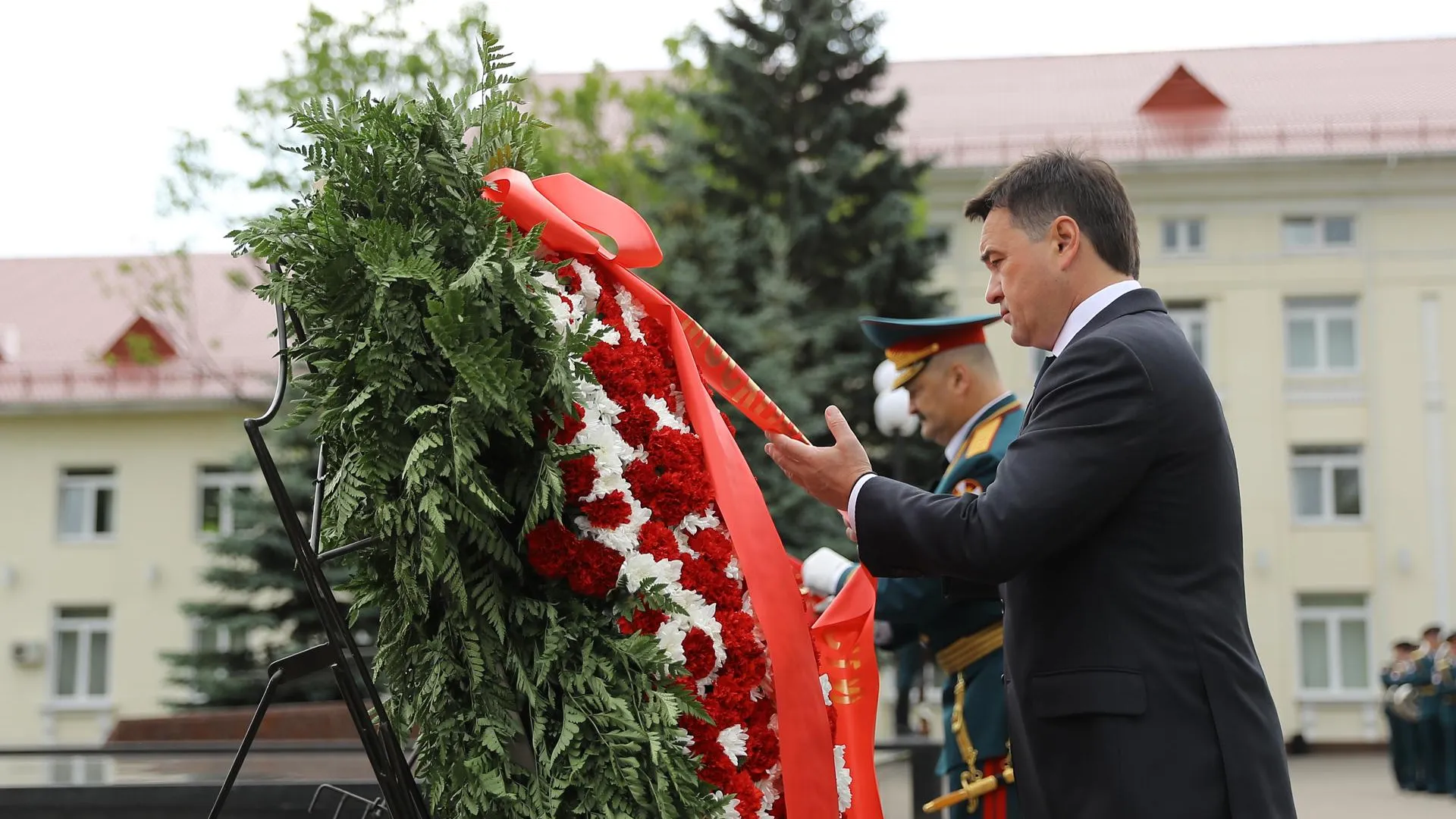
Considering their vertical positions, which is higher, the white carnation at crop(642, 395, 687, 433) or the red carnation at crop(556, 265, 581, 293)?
the red carnation at crop(556, 265, 581, 293)

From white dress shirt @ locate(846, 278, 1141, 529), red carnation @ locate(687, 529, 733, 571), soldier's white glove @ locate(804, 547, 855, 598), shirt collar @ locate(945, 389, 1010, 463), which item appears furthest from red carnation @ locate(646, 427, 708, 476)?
shirt collar @ locate(945, 389, 1010, 463)

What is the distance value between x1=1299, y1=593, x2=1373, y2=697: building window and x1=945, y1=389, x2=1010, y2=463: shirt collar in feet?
78.6

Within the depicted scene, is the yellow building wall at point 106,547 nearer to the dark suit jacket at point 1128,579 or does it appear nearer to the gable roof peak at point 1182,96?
the gable roof peak at point 1182,96

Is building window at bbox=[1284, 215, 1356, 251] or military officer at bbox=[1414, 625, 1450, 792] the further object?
building window at bbox=[1284, 215, 1356, 251]

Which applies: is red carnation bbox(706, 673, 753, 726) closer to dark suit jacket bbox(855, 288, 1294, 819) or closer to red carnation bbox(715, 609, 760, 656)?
red carnation bbox(715, 609, 760, 656)

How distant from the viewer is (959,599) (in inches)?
151

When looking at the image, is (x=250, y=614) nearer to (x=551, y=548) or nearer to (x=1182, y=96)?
(x=551, y=548)

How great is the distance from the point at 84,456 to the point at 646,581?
2785 centimetres

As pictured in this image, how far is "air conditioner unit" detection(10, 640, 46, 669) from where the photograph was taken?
27109 millimetres

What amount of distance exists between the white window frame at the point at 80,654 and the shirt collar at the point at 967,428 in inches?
1028

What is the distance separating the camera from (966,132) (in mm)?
28203

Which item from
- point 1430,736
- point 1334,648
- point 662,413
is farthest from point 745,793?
point 1334,648

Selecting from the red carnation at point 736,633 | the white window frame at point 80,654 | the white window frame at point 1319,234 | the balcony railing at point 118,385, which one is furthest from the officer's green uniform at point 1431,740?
the white window frame at point 80,654

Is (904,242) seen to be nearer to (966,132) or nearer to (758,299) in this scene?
(758,299)
